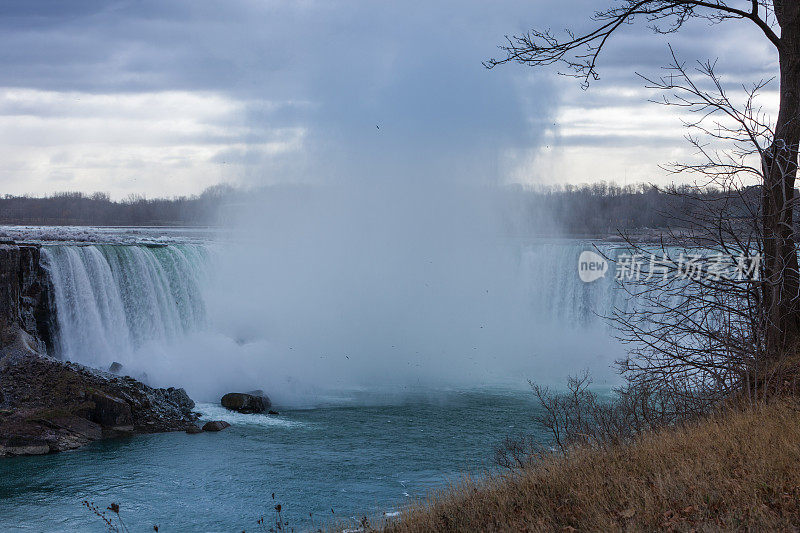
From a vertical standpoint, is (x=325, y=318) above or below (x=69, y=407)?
above

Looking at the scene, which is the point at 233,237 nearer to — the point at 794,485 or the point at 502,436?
the point at 502,436

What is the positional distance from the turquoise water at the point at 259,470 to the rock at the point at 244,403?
37 centimetres

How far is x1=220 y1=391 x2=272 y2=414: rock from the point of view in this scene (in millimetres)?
18703

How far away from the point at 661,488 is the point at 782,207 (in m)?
3.99

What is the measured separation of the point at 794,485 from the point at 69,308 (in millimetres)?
19538

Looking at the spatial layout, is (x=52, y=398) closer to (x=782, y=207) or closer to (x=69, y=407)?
(x=69, y=407)

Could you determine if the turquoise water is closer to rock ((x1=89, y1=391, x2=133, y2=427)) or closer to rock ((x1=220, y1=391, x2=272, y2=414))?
rock ((x1=220, y1=391, x2=272, y2=414))

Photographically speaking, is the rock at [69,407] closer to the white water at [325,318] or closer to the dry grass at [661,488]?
the white water at [325,318]

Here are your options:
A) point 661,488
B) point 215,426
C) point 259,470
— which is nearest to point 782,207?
point 661,488

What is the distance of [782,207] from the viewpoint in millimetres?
8133

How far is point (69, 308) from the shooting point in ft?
67.7

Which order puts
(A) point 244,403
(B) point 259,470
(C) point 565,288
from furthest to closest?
1. (C) point 565,288
2. (A) point 244,403
3. (B) point 259,470

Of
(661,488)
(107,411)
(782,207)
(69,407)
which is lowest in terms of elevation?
(107,411)

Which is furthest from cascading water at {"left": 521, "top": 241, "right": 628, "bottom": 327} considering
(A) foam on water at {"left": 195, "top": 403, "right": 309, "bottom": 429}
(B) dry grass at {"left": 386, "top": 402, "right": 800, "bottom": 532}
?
(B) dry grass at {"left": 386, "top": 402, "right": 800, "bottom": 532}
